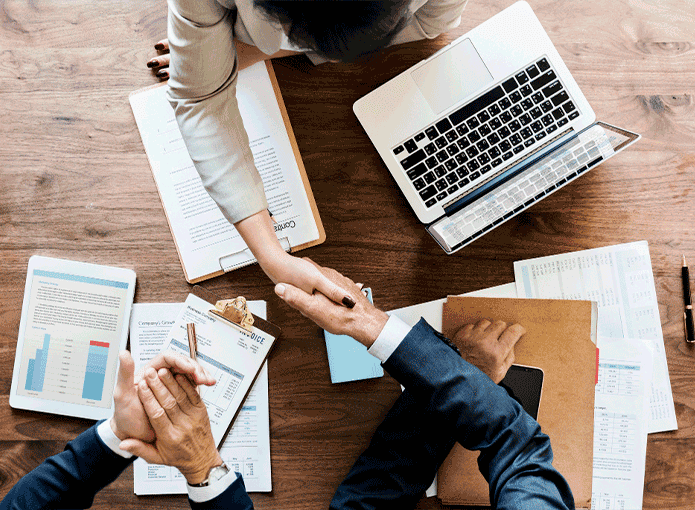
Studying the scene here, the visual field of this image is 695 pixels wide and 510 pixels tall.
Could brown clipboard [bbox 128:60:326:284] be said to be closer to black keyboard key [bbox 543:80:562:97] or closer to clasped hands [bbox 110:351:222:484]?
clasped hands [bbox 110:351:222:484]

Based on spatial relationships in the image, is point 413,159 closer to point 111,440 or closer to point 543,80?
point 543,80

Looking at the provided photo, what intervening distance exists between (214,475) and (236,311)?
0.33 meters

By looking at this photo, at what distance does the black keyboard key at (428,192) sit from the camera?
3.57ft

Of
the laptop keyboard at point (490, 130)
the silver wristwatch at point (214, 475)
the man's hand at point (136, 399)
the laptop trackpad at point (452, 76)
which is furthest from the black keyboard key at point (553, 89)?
the silver wristwatch at point (214, 475)

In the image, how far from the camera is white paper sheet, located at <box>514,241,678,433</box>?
3.76 feet

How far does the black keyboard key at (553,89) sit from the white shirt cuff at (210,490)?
39.3 inches

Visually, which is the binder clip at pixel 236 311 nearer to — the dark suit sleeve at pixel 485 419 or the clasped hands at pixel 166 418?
the clasped hands at pixel 166 418

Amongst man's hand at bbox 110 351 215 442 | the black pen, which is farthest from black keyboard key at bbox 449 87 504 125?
man's hand at bbox 110 351 215 442

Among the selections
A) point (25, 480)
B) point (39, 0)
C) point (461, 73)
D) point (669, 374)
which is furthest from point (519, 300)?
point (39, 0)

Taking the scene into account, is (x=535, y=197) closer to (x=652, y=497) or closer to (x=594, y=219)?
(x=594, y=219)

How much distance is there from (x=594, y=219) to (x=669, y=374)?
0.38 m

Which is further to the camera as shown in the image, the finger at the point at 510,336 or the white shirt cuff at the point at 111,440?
the finger at the point at 510,336

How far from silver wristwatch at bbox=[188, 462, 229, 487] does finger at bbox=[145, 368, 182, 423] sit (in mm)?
122

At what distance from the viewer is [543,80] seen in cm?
107
